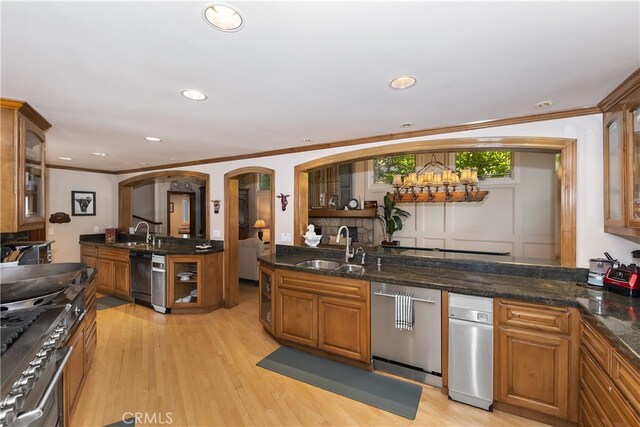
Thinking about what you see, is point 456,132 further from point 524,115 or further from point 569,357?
point 569,357

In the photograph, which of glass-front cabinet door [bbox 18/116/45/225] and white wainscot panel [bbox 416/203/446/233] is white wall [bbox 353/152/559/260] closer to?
white wainscot panel [bbox 416/203/446/233]

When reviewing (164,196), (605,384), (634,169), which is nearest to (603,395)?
(605,384)

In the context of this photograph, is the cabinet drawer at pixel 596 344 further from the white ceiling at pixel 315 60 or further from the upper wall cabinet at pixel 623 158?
the white ceiling at pixel 315 60

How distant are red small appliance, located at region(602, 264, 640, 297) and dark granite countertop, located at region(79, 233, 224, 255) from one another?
429 cm

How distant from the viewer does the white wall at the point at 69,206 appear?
4980 millimetres

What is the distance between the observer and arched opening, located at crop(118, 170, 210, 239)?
4973 millimetres

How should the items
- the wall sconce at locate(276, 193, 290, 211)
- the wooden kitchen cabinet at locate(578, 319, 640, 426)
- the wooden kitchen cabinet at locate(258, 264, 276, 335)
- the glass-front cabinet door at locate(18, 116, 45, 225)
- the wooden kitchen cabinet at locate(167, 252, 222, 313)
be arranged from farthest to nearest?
the wooden kitchen cabinet at locate(167, 252, 222, 313)
the wall sconce at locate(276, 193, 290, 211)
the wooden kitchen cabinet at locate(258, 264, 276, 335)
the glass-front cabinet door at locate(18, 116, 45, 225)
the wooden kitchen cabinet at locate(578, 319, 640, 426)

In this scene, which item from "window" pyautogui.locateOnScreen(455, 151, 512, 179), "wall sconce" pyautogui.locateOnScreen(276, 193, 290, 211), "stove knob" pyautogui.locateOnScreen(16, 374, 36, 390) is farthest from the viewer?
"window" pyautogui.locateOnScreen(455, 151, 512, 179)

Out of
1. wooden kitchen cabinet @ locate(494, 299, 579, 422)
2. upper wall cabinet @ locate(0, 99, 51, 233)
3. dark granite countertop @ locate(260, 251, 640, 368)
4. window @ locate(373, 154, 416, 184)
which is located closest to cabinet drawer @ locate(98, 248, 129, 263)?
upper wall cabinet @ locate(0, 99, 51, 233)

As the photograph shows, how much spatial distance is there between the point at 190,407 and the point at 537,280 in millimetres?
2981

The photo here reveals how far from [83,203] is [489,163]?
26.9 ft

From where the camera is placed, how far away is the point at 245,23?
1196 millimetres

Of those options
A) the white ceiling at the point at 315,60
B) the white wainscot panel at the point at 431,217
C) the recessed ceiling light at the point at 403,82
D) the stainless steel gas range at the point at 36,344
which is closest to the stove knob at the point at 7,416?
the stainless steel gas range at the point at 36,344

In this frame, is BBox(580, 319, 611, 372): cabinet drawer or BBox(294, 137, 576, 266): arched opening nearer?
BBox(580, 319, 611, 372): cabinet drawer
